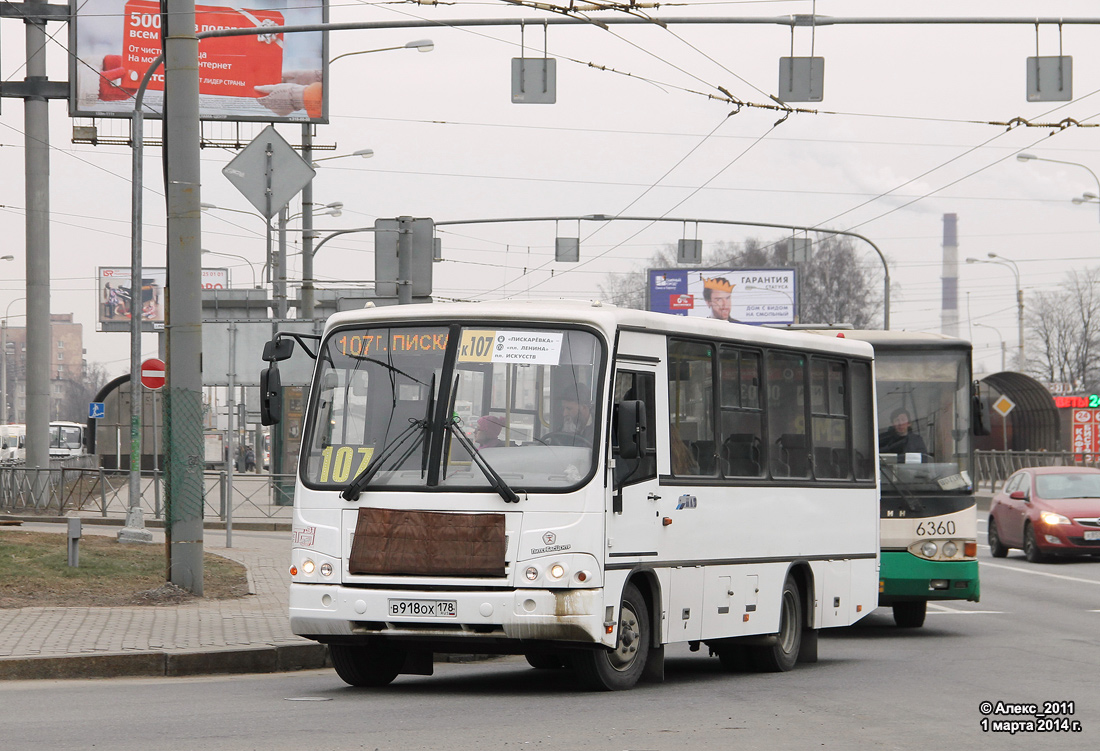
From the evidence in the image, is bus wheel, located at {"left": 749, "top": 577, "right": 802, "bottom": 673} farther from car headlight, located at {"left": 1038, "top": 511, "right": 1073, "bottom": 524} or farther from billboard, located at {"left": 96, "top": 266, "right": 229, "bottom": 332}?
billboard, located at {"left": 96, "top": 266, "right": 229, "bottom": 332}

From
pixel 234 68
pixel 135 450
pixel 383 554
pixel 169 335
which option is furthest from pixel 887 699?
pixel 234 68

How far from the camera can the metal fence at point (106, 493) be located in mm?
31094

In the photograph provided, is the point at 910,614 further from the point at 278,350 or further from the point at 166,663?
the point at 278,350

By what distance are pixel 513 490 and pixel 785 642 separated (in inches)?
153

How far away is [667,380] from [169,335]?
6.22 meters

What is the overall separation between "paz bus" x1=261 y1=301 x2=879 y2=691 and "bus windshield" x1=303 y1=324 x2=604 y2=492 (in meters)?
0.01

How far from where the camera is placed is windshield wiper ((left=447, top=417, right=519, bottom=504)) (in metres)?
9.91

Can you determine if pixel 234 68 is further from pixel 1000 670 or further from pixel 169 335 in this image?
pixel 1000 670

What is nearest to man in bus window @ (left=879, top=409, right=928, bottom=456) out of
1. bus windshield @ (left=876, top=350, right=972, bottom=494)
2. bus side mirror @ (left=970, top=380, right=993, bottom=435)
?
bus windshield @ (left=876, top=350, right=972, bottom=494)

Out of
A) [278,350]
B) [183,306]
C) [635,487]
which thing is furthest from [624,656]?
[183,306]

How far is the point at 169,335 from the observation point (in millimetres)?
15438

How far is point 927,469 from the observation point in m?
16.4

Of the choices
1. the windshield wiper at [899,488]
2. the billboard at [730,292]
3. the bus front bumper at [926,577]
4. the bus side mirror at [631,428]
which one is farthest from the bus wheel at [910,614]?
the billboard at [730,292]

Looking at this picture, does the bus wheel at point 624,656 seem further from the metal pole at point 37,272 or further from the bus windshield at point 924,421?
the metal pole at point 37,272
